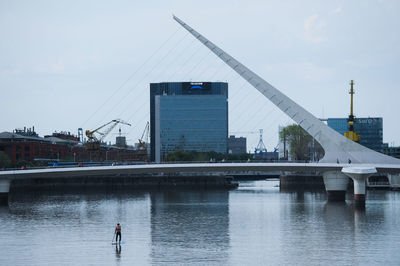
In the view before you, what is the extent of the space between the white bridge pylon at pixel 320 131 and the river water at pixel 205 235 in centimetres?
512

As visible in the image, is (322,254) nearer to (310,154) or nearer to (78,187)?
(78,187)

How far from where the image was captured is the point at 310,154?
116m

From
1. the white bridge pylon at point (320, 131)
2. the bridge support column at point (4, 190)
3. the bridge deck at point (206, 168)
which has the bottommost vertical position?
the bridge support column at point (4, 190)

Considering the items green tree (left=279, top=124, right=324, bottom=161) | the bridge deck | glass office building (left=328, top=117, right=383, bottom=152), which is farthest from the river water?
glass office building (left=328, top=117, right=383, bottom=152)

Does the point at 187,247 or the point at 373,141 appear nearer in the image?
the point at 187,247

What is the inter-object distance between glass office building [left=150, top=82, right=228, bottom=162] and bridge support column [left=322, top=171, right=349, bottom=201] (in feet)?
296

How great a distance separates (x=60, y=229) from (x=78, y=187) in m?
58.5

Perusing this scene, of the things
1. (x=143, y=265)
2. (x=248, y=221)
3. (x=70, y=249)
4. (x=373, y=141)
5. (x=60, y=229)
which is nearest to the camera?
(x=143, y=265)

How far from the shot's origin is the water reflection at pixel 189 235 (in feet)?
86.9

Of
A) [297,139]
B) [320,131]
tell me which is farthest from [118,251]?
[297,139]

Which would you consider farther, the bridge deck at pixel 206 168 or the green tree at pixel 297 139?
the green tree at pixel 297 139

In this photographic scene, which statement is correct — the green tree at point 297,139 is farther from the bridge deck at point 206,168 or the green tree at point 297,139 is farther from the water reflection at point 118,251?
the water reflection at point 118,251

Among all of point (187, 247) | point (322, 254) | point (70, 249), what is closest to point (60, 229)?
point (70, 249)

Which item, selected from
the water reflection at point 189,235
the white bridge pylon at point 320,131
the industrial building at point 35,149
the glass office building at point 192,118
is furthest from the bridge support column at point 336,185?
the glass office building at point 192,118
